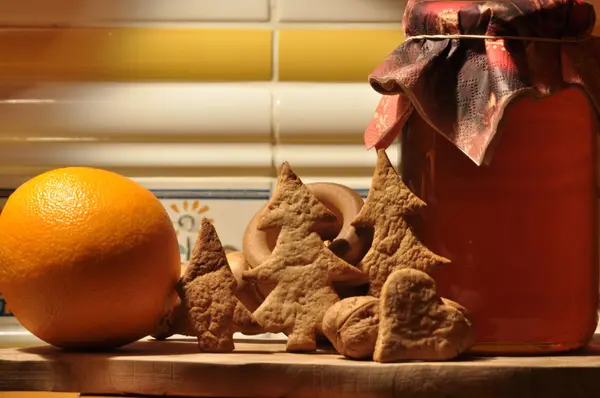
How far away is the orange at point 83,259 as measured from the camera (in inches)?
29.8

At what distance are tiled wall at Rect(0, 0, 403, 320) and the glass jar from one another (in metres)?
0.34

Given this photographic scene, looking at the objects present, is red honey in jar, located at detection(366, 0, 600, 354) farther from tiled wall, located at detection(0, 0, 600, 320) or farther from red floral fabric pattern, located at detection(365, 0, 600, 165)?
tiled wall, located at detection(0, 0, 600, 320)

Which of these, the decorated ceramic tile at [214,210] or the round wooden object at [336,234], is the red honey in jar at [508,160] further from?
Result: the decorated ceramic tile at [214,210]

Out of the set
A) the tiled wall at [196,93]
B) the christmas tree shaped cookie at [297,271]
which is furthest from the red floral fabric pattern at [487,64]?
the tiled wall at [196,93]

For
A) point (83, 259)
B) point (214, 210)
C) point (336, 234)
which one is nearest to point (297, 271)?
point (336, 234)

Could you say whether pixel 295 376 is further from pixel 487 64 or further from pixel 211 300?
pixel 487 64

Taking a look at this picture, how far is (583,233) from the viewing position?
2.69 ft

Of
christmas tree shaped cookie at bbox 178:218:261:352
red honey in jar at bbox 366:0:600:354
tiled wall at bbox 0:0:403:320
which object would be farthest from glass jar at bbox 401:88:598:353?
tiled wall at bbox 0:0:403:320

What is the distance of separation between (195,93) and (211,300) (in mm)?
396

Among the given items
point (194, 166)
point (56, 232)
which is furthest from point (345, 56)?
point (56, 232)

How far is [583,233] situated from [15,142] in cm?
63

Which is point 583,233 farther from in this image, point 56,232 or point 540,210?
point 56,232

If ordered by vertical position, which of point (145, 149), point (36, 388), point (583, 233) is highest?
point (145, 149)

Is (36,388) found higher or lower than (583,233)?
lower
